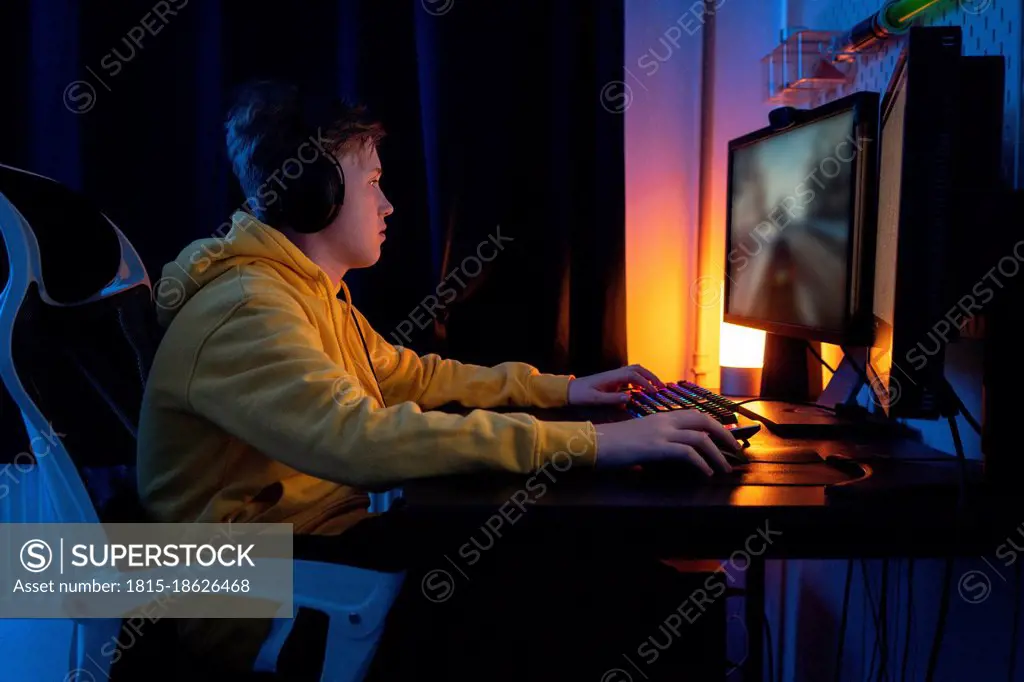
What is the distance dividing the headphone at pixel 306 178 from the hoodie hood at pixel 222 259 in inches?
1.4

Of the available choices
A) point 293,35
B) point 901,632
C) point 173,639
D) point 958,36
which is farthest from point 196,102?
point 901,632

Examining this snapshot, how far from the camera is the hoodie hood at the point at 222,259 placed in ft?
3.18

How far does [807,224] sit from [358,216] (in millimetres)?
666

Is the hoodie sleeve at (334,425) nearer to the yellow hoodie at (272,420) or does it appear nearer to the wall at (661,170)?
the yellow hoodie at (272,420)

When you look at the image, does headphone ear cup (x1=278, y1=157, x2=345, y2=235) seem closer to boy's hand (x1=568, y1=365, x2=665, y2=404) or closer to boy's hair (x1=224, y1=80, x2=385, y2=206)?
boy's hair (x1=224, y1=80, x2=385, y2=206)

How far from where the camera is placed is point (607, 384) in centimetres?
136

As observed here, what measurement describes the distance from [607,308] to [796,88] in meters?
0.61

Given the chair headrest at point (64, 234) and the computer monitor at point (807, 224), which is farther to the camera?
the computer monitor at point (807, 224)

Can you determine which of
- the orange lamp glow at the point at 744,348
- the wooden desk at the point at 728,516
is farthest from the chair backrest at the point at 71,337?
the orange lamp glow at the point at 744,348

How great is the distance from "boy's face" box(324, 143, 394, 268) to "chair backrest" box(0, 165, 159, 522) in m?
0.27

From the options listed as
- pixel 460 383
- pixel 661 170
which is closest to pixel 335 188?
pixel 460 383

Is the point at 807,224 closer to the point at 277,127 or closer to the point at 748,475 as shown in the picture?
the point at 748,475

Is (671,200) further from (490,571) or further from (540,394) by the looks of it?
(490,571)

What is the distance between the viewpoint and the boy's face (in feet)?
3.72
